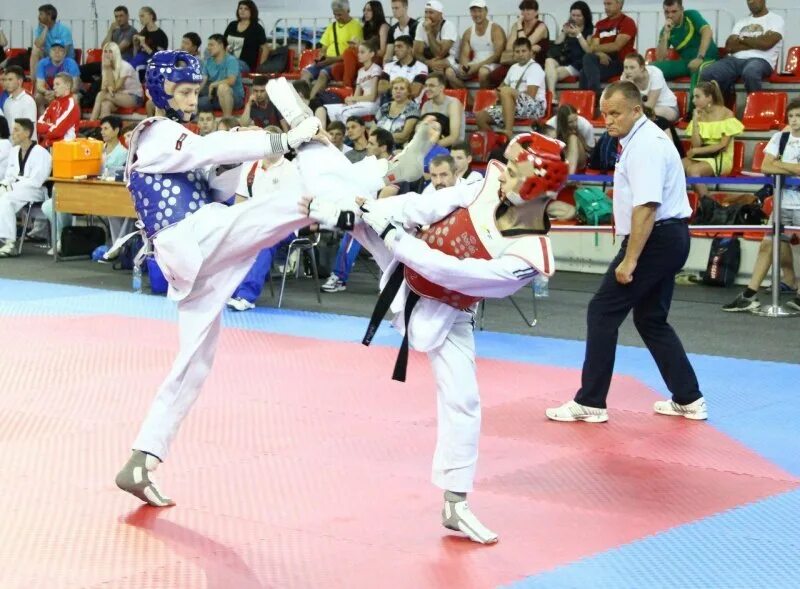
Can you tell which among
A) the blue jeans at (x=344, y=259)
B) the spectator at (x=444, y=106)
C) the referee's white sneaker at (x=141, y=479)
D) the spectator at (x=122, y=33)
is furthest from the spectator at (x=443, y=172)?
the spectator at (x=122, y=33)

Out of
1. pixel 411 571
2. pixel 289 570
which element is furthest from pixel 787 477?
pixel 289 570

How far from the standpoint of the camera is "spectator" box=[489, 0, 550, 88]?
13.9m

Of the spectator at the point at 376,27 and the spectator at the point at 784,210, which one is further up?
the spectator at the point at 376,27

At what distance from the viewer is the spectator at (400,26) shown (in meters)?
14.8

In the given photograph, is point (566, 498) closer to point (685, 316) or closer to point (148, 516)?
point (148, 516)

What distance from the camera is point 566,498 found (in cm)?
511

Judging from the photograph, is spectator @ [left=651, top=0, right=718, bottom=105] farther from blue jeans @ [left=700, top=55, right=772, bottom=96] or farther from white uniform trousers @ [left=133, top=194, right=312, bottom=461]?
white uniform trousers @ [left=133, top=194, right=312, bottom=461]

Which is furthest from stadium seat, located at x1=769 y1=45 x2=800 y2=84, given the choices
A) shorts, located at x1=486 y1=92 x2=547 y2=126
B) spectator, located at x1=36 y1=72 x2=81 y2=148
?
spectator, located at x1=36 y1=72 x2=81 y2=148

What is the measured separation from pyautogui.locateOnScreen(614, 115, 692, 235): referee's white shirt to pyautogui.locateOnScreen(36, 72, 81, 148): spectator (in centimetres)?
1024

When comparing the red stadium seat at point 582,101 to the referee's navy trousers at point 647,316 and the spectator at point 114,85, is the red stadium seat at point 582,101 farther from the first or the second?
the referee's navy trousers at point 647,316

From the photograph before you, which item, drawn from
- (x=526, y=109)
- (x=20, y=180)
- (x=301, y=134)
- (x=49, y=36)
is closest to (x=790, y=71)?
(x=526, y=109)

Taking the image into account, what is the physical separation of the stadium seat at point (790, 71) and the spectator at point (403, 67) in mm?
3867

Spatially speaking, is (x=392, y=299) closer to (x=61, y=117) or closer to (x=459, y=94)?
(x=459, y=94)

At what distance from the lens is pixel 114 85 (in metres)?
16.7
